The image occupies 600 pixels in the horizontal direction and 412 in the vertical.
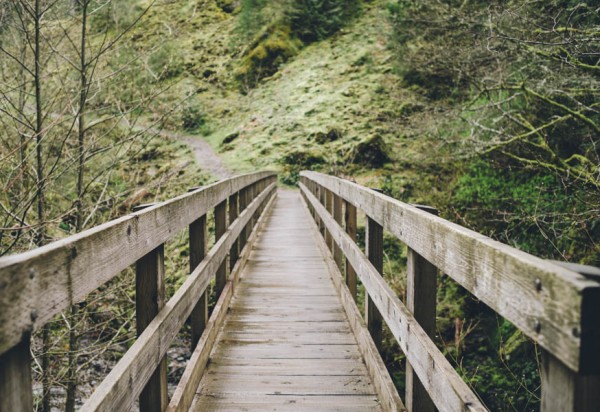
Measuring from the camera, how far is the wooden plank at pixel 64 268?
37.8 inches

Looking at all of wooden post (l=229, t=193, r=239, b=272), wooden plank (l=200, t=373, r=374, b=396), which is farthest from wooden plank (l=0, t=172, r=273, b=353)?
wooden post (l=229, t=193, r=239, b=272)

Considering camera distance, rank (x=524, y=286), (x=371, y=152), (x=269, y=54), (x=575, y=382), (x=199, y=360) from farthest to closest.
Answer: (x=269, y=54)
(x=371, y=152)
(x=199, y=360)
(x=524, y=286)
(x=575, y=382)

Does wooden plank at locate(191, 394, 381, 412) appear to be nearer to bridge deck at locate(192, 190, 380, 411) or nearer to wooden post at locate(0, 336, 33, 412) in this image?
bridge deck at locate(192, 190, 380, 411)

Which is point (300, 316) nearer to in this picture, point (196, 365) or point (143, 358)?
point (196, 365)

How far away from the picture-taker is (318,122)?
858 inches

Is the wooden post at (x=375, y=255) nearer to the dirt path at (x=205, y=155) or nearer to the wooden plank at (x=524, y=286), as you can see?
the wooden plank at (x=524, y=286)

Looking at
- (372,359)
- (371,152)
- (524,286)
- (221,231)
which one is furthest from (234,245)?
(371,152)

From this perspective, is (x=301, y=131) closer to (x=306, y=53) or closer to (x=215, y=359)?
(x=306, y=53)

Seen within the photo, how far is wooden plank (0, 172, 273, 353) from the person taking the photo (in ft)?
3.15

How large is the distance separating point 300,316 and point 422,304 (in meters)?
2.50

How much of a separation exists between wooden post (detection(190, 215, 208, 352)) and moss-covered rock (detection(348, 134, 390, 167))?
13.8 m

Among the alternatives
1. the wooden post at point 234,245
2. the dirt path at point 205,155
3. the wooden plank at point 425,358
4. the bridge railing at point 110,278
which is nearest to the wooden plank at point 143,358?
the bridge railing at point 110,278

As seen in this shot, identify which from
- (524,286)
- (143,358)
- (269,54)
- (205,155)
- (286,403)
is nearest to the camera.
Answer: (524,286)

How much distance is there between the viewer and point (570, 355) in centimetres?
87
